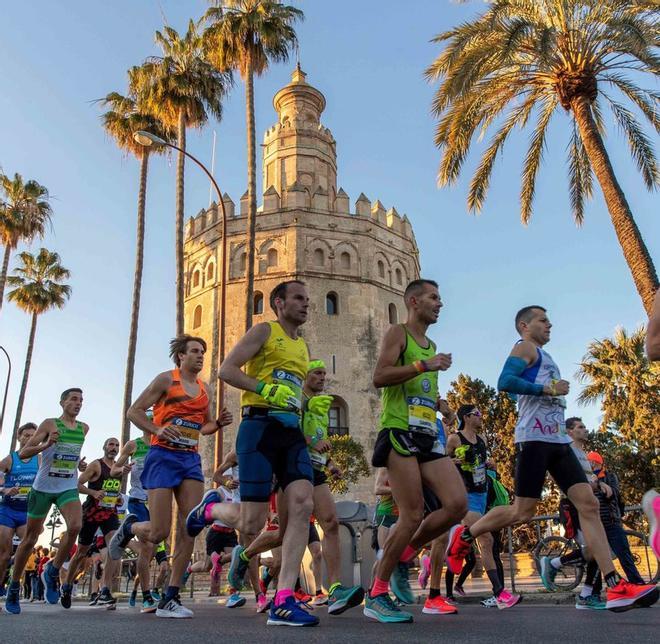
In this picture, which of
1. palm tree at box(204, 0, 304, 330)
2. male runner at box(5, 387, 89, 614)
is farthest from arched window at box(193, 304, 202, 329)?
male runner at box(5, 387, 89, 614)

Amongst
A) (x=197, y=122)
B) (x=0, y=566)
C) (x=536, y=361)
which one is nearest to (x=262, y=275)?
(x=197, y=122)

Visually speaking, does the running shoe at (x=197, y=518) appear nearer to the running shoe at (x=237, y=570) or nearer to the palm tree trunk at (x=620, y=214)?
the running shoe at (x=237, y=570)

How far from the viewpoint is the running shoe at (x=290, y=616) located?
3.96 meters

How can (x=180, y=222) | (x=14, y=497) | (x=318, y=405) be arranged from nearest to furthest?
(x=318, y=405)
(x=14, y=497)
(x=180, y=222)

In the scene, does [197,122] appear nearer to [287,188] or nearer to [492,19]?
[492,19]

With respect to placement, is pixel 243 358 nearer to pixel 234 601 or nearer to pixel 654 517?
pixel 654 517

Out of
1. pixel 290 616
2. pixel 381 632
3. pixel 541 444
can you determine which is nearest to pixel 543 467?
pixel 541 444

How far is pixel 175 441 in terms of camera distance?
5.86 meters

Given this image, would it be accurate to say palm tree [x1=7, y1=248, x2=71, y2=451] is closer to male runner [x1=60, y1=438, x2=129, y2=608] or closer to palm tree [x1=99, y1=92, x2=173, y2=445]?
palm tree [x1=99, y1=92, x2=173, y2=445]

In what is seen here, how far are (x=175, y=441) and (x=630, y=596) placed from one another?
11.9 feet

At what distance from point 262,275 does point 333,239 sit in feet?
16.3

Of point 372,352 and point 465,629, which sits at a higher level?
point 372,352

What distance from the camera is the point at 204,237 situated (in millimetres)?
45125

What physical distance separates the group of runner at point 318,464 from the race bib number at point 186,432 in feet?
0.04
